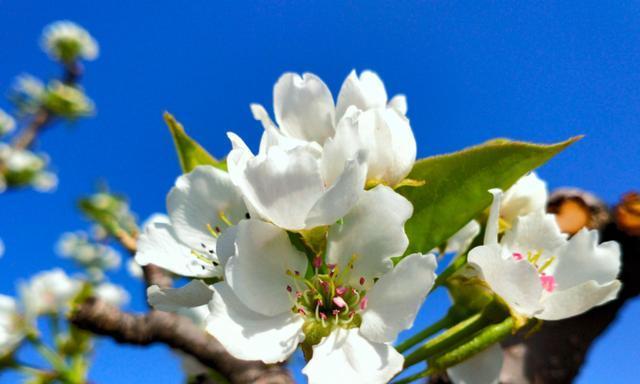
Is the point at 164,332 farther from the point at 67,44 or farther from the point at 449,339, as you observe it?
→ the point at 67,44

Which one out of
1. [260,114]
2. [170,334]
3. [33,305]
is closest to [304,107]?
[260,114]

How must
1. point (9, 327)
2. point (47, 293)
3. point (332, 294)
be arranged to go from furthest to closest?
point (47, 293)
point (9, 327)
point (332, 294)

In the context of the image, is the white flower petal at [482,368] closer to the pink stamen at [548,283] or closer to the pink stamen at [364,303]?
the pink stamen at [548,283]

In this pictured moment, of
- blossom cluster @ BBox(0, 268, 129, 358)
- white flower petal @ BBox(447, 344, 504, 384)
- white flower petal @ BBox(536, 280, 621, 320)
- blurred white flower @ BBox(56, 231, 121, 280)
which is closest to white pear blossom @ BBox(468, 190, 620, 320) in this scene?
white flower petal @ BBox(536, 280, 621, 320)

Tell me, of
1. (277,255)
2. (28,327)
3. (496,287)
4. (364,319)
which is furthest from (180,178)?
(28,327)

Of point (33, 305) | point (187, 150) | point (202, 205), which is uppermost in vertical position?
point (33, 305)

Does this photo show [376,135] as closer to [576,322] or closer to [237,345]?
[237,345]

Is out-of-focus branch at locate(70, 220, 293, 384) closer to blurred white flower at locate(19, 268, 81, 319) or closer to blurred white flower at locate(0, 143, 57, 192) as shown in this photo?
blurred white flower at locate(19, 268, 81, 319)
